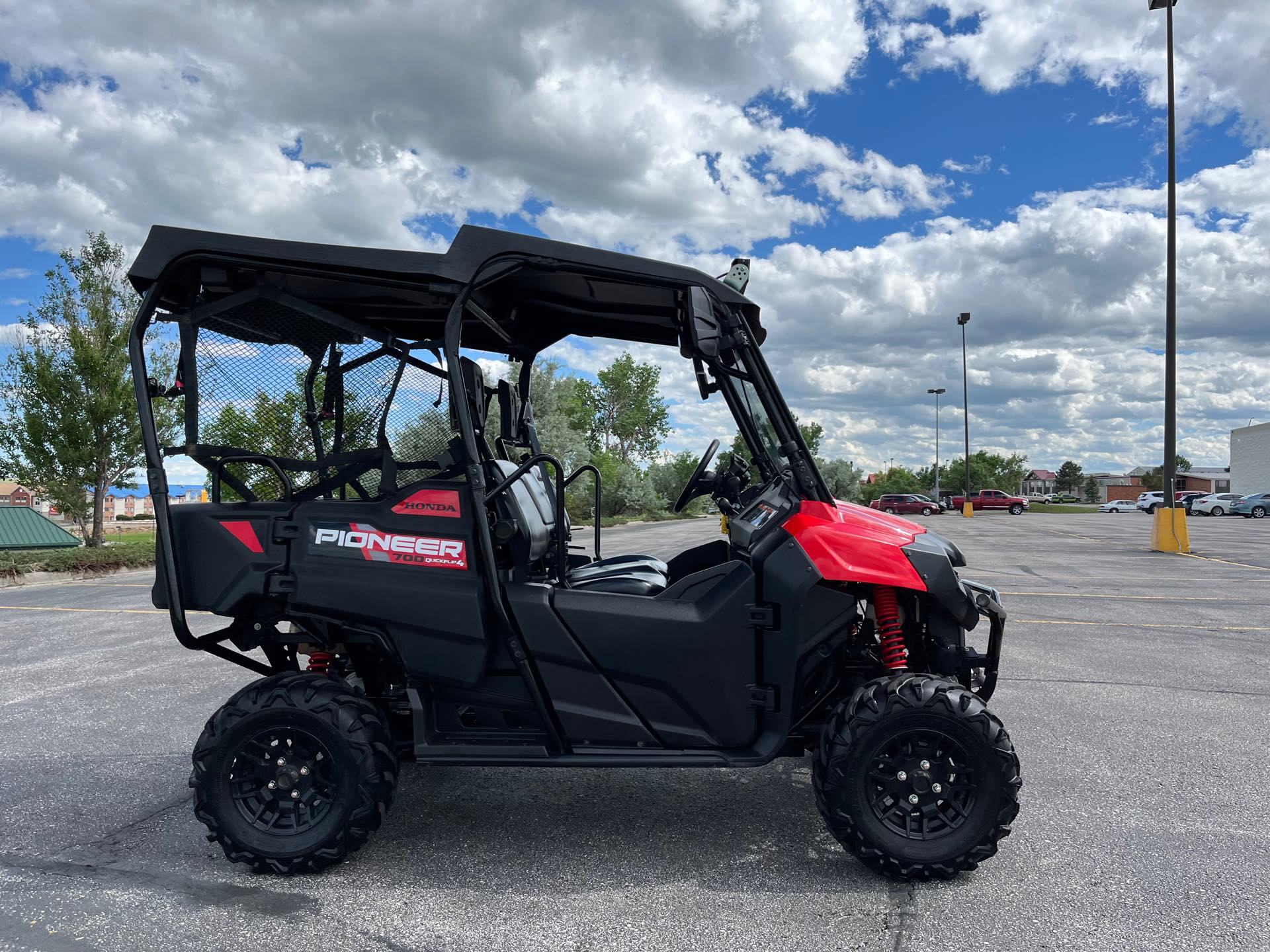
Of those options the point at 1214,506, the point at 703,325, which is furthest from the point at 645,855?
the point at 1214,506

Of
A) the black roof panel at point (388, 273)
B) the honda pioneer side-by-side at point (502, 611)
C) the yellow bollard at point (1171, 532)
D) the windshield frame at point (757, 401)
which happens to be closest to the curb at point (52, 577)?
the honda pioneer side-by-side at point (502, 611)

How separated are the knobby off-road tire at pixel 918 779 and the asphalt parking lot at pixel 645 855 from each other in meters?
0.13

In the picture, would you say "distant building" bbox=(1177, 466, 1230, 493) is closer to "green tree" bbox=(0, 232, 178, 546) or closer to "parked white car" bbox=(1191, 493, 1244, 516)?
"parked white car" bbox=(1191, 493, 1244, 516)

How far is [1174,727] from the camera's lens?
504 cm

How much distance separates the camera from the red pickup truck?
164ft

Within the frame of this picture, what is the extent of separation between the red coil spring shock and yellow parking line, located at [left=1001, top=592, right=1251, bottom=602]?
8749 mm

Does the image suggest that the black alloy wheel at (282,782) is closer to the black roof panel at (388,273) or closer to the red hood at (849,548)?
the black roof panel at (388,273)

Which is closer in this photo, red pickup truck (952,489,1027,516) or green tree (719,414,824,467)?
green tree (719,414,824,467)

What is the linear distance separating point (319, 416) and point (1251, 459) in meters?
80.7

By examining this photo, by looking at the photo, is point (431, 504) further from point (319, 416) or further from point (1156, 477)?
point (1156, 477)

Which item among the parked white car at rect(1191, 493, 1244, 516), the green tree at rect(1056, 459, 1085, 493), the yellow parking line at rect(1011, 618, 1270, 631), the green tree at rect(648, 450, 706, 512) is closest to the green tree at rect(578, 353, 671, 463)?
the green tree at rect(648, 450, 706, 512)

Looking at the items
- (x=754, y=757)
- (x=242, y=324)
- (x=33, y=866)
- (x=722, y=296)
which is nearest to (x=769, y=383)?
(x=722, y=296)

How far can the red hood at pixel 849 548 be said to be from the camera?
3.13 meters

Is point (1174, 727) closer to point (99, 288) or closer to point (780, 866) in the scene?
point (780, 866)
